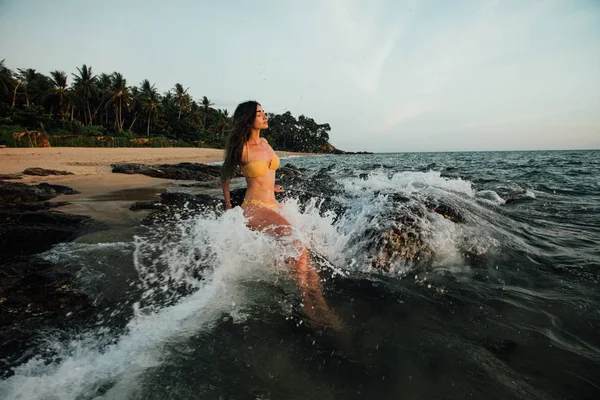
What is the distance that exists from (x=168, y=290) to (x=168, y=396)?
1488 millimetres

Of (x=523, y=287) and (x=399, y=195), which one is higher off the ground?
(x=399, y=195)

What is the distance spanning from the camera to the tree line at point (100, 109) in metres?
42.7

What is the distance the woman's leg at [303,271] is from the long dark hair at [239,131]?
2.50 feet

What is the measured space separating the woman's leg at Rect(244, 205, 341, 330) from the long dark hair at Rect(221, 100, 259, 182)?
0.76 m

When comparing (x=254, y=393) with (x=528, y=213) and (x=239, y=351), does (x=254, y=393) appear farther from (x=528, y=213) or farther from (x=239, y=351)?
(x=528, y=213)

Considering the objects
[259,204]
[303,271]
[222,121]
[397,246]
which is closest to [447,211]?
[397,246]

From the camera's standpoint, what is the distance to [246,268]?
144 inches

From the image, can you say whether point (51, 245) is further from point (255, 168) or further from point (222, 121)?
point (222, 121)

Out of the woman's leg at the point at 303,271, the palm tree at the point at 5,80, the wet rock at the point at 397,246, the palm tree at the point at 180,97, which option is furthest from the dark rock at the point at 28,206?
the palm tree at the point at 180,97

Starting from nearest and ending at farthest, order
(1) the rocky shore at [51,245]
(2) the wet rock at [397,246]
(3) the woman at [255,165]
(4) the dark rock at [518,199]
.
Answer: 1. (1) the rocky shore at [51,245]
2. (2) the wet rock at [397,246]
3. (3) the woman at [255,165]
4. (4) the dark rock at [518,199]

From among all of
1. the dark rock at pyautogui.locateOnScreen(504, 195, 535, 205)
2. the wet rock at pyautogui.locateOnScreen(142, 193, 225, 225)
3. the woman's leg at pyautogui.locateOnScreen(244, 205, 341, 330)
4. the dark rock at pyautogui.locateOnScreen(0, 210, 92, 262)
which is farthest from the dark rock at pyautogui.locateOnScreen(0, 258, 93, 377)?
the dark rock at pyautogui.locateOnScreen(504, 195, 535, 205)

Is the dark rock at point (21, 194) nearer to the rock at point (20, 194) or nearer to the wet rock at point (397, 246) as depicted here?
the rock at point (20, 194)

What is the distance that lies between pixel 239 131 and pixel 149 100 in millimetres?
62446

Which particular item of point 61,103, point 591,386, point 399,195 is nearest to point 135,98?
point 61,103
